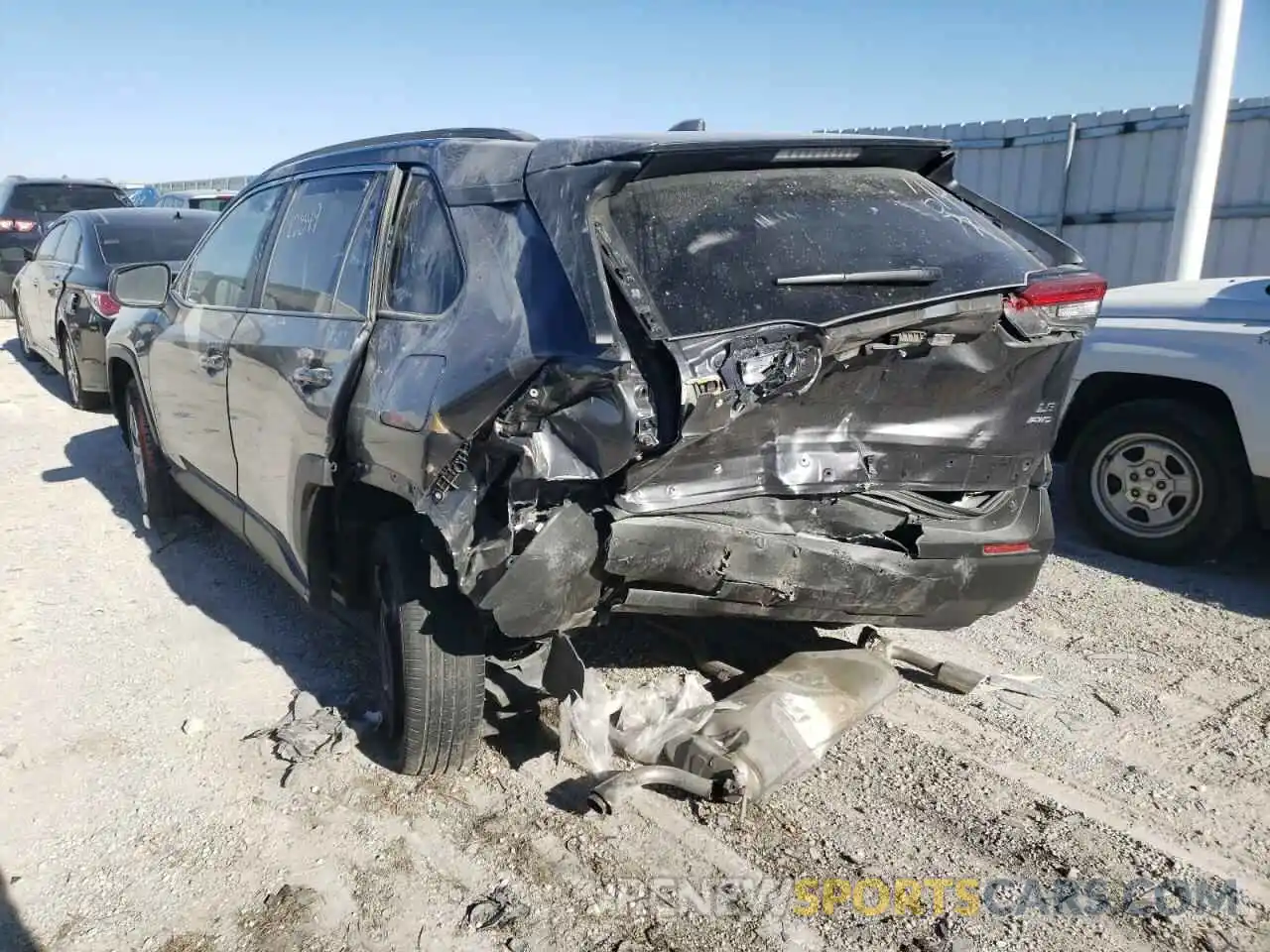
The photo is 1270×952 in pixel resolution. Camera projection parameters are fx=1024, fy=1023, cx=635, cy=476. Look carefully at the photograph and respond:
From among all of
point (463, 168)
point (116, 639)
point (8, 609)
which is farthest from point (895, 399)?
point (8, 609)

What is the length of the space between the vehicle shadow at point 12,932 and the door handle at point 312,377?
1649mm

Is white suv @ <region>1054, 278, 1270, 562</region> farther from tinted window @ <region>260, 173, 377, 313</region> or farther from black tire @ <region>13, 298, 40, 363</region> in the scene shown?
black tire @ <region>13, 298, 40, 363</region>

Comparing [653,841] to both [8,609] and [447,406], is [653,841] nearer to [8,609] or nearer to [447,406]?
[447,406]

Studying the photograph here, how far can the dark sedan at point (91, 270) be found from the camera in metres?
8.08

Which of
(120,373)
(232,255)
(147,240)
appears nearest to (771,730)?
(232,255)

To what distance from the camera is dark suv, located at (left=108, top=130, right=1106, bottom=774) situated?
8.15ft

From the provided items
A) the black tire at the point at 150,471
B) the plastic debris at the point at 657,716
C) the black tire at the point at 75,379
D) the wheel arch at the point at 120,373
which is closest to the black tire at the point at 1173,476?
the plastic debris at the point at 657,716

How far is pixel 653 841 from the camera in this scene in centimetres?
290

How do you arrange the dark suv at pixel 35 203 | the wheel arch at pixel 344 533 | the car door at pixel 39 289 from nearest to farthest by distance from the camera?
the wheel arch at pixel 344 533
the car door at pixel 39 289
the dark suv at pixel 35 203

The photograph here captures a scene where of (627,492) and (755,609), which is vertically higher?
(627,492)

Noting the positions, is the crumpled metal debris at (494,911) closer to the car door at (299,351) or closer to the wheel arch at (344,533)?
the wheel arch at (344,533)

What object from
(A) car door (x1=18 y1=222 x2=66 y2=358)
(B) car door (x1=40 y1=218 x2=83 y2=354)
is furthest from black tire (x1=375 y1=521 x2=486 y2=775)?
(A) car door (x1=18 y1=222 x2=66 y2=358)

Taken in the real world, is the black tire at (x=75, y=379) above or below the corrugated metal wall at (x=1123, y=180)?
below

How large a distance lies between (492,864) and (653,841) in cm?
46
